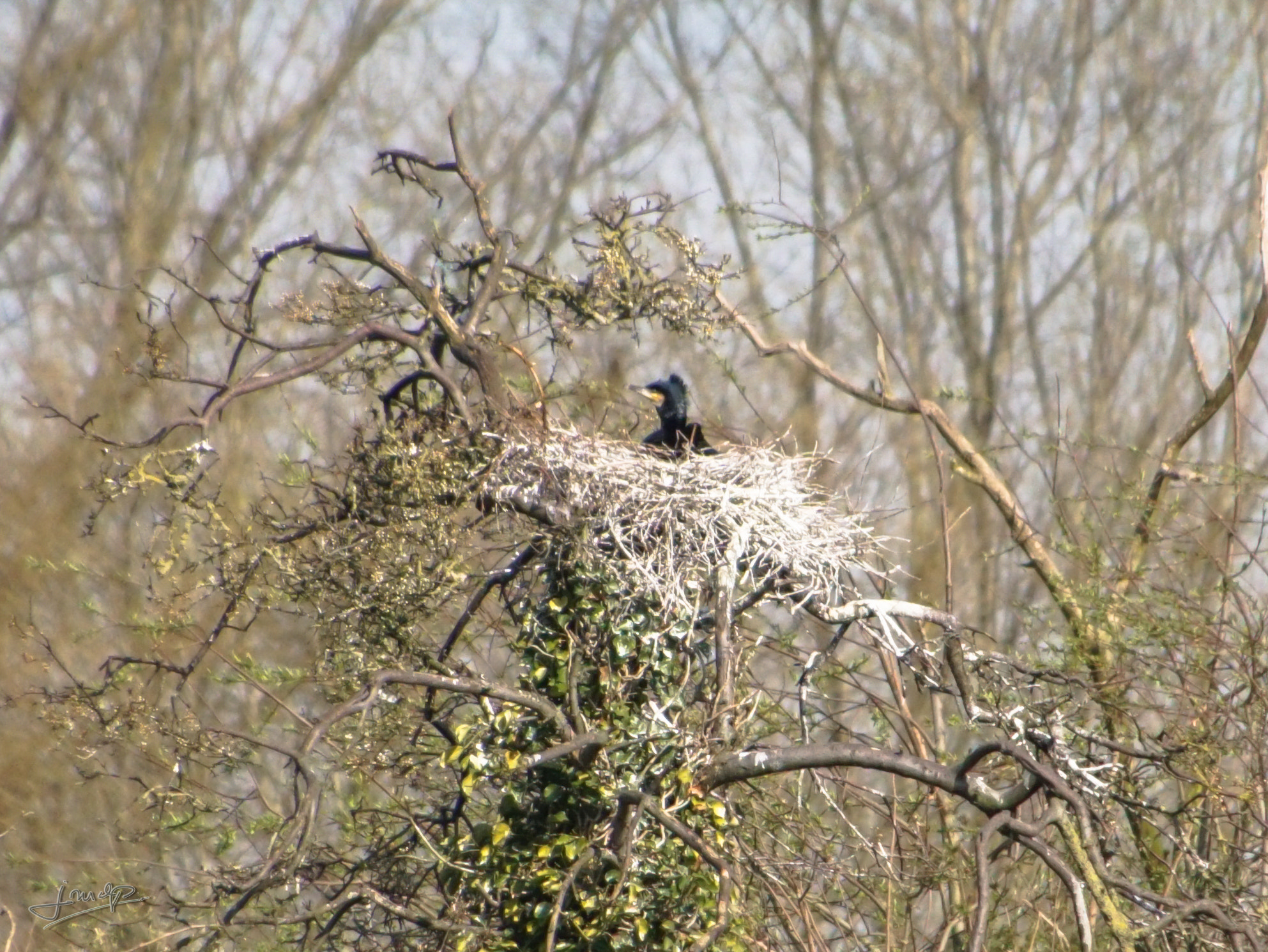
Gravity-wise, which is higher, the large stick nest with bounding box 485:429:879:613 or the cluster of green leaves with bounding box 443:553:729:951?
the large stick nest with bounding box 485:429:879:613

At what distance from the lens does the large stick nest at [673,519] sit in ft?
15.6

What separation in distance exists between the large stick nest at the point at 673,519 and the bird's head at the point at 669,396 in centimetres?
178

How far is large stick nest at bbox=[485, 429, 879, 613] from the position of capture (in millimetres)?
4770

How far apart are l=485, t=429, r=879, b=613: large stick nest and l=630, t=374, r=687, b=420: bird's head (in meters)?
1.78

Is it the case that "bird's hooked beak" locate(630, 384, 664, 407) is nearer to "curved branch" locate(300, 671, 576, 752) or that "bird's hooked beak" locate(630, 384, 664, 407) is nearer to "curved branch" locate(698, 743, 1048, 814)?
"curved branch" locate(300, 671, 576, 752)

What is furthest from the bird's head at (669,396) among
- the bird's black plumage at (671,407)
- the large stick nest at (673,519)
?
the large stick nest at (673,519)

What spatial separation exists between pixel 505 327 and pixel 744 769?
538cm

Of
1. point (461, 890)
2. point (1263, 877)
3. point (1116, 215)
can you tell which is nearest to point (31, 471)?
point (461, 890)

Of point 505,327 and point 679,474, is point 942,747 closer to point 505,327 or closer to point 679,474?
point 679,474

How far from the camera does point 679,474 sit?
5.01 metres
